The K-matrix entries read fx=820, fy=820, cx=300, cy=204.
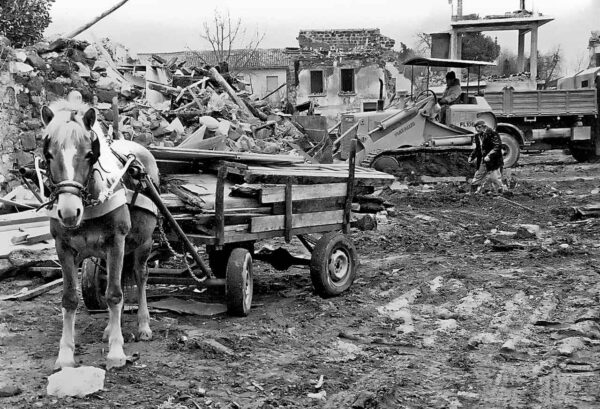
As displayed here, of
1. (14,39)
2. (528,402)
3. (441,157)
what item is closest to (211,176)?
(528,402)

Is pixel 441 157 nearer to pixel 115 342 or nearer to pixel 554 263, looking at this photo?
pixel 554 263

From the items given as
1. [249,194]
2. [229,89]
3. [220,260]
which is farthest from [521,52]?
[249,194]

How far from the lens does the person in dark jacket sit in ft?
56.2

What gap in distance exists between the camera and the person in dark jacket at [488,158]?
17141mm

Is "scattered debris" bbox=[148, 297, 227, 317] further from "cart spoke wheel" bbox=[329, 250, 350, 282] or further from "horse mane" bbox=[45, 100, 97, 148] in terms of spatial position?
"horse mane" bbox=[45, 100, 97, 148]

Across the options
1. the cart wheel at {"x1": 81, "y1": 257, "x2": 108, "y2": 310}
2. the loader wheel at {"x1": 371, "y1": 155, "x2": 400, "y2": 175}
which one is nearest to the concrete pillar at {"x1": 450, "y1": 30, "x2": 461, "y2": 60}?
the loader wheel at {"x1": 371, "y1": 155, "x2": 400, "y2": 175}

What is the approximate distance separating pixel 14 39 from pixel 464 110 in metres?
12.0

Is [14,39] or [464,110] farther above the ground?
[14,39]

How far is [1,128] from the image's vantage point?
1430 centimetres

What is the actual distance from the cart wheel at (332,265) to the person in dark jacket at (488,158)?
908 cm

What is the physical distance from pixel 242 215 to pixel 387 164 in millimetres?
13108

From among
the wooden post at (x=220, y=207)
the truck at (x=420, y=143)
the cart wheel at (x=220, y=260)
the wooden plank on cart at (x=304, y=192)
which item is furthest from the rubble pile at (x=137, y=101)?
the truck at (x=420, y=143)

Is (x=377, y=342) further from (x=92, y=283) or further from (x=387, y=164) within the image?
(x=387, y=164)

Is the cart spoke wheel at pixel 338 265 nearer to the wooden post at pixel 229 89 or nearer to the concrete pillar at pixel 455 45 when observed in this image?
the wooden post at pixel 229 89
